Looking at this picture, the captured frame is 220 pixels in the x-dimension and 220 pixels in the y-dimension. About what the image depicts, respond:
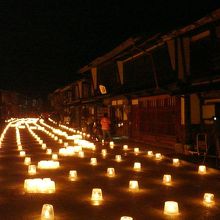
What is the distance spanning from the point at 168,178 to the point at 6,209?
4873mm

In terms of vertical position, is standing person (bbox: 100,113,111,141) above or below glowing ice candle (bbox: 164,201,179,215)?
above

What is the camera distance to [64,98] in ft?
240

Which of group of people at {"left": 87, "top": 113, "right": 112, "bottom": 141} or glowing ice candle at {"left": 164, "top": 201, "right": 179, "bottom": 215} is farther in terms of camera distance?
group of people at {"left": 87, "top": 113, "right": 112, "bottom": 141}

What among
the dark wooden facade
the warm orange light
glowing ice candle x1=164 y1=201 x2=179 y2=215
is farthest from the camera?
the dark wooden facade

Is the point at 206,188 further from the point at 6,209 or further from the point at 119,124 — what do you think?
the point at 119,124

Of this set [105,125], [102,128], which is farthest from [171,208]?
[102,128]

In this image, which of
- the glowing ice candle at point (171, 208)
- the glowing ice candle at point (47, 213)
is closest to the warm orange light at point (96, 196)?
the glowing ice candle at point (171, 208)

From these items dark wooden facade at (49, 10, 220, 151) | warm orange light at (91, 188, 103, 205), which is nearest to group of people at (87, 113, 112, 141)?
dark wooden facade at (49, 10, 220, 151)

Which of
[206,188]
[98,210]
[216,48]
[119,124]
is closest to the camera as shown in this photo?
[98,210]

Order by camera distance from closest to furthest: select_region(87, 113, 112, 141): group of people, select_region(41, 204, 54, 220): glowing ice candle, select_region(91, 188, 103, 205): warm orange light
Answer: select_region(41, 204, 54, 220): glowing ice candle
select_region(91, 188, 103, 205): warm orange light
select_region(87, 113, 112, 141): group of people

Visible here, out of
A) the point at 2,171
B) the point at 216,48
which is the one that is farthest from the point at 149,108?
the point at 2,171

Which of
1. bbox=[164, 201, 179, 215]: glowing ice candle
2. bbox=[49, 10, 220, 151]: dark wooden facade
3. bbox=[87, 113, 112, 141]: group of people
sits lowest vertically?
bbox=[164, 201, 179, 215]: glowing ice candle

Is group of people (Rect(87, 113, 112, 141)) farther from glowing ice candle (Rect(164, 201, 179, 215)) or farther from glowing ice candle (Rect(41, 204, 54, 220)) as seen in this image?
glowing ice candle (Rect(41, 204, 54, 220))

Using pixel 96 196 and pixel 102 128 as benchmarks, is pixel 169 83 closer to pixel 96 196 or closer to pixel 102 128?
pixel 102 128
